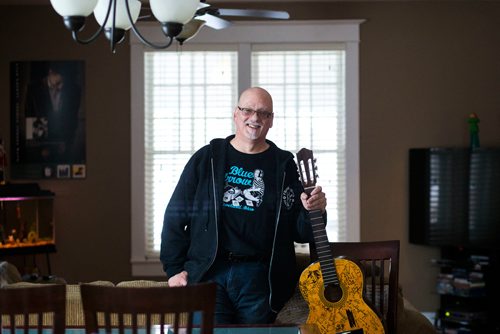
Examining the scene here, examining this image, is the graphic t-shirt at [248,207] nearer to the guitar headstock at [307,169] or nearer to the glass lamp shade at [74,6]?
the guitar headstock at [307,169]

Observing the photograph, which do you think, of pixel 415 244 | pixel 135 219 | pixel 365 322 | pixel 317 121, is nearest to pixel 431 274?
pixel 415 244

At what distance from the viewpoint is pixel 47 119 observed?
6.51 m

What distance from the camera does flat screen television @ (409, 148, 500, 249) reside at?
586cm

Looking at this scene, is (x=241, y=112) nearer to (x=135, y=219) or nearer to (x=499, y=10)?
(x=135, y=219)

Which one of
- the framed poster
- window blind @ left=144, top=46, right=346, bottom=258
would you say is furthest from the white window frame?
the framed poster

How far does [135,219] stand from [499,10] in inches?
145

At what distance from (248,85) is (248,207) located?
3492mm

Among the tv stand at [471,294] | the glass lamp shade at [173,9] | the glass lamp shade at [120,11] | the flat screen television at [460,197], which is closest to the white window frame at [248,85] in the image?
the flat screen television at [460,197]

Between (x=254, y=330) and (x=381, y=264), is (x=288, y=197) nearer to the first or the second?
(x=381, y=264)

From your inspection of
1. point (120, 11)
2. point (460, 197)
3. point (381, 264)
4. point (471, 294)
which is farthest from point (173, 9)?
point (471, 294)

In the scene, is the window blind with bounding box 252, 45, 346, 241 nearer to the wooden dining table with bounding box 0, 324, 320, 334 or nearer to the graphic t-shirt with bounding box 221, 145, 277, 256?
the graphic t-shirt with bounding box 221, 145, 277, 256

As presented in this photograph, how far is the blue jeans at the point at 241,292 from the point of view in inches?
120

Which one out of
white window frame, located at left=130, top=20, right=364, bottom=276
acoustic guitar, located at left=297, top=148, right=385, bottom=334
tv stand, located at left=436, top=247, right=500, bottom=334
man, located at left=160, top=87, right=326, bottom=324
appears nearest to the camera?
acoustic guitar, located at left=297, top=148, right=385, bottom=334

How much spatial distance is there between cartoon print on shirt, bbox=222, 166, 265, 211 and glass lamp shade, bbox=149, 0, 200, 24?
719 millimetres
